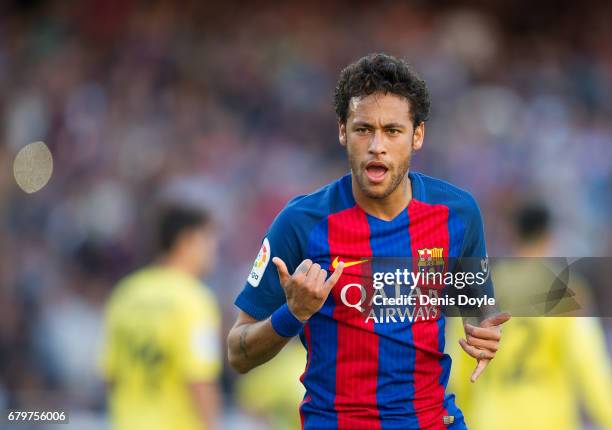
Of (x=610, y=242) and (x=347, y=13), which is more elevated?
(x=347, y=13)

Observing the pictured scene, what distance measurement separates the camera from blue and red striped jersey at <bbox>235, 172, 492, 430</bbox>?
3.62 meters

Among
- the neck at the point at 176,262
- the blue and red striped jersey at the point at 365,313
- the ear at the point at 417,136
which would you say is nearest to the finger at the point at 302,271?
the blue and red striped jersey at the point at 365,313

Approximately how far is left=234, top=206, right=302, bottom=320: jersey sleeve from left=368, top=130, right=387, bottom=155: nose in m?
0.36

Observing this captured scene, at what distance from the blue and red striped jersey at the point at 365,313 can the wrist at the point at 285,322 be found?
0.20 metres

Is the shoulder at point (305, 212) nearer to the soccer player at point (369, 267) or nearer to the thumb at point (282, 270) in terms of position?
the soccer player at point (369, 267)

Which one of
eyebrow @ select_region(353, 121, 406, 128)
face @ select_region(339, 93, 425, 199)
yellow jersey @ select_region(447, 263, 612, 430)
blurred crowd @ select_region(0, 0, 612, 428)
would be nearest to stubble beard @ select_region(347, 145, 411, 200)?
face @ select_region(339, 93, 425, 199)

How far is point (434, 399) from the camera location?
369 cm

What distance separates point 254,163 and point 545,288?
22.1 ft

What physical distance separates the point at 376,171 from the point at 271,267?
1.62 ft

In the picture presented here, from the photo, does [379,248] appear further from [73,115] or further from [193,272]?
[73,115]

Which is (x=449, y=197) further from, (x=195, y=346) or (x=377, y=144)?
(x=195, y=346)

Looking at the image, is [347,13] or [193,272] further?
[347,13]

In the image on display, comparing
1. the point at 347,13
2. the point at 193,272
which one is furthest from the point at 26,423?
the point at 347,13

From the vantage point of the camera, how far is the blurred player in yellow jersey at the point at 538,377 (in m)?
5.72
